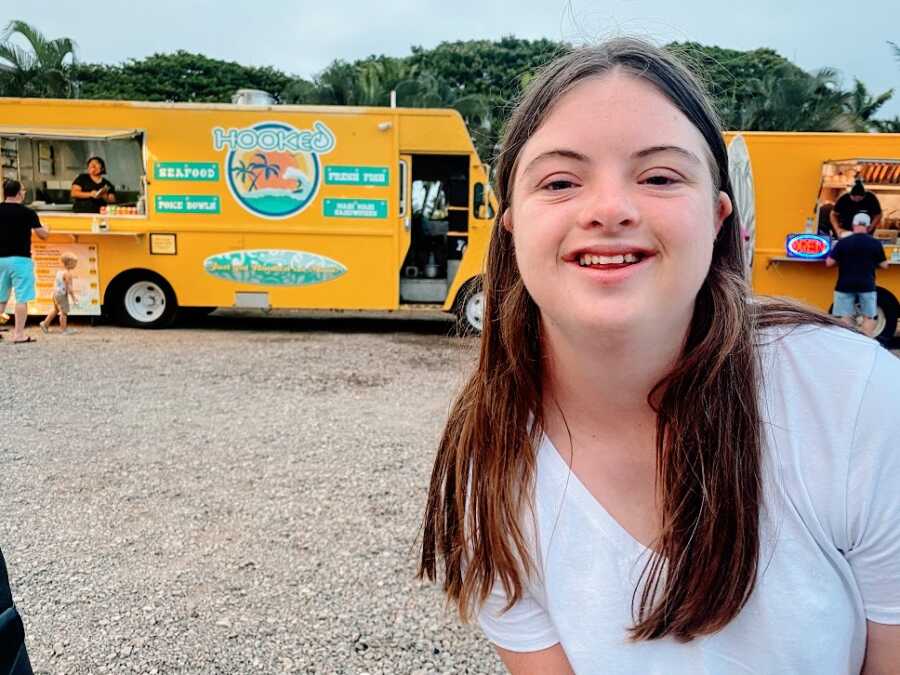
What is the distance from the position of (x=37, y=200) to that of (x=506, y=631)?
11.2 meters

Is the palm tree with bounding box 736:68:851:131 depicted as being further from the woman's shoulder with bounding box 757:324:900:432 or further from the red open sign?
the woman's shoulder with bounding box 757:324:900:432

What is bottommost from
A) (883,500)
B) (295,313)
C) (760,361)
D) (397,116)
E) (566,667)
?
(295,313)

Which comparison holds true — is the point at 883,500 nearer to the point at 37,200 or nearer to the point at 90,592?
the point at 90,592

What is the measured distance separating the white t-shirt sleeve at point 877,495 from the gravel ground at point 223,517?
124 cm

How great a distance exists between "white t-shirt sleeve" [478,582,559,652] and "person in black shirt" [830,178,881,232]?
9241 mm

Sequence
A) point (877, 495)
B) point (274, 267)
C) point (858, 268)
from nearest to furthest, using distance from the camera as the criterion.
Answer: point (877, 495) < point (858, 268) < point (274, 267)

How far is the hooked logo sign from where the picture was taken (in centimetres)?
967

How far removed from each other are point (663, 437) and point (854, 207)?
9251 millimetres

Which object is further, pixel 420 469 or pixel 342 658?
pixel 420 469

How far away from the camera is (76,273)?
9.92 metres

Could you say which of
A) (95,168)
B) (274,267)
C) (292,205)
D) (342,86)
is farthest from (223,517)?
(342,86)

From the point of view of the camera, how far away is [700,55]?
1612 mm

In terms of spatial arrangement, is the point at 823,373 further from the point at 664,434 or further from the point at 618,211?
the point at 618,211

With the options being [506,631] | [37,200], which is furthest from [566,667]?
[37,200]
